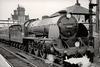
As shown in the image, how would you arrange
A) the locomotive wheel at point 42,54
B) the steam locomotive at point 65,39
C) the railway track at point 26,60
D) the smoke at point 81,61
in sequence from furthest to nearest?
the locomotive wheel at point 42,54 < the railway track at point 26,60 < the steam locomotive at point 65,39 < the smoke at point 81,61

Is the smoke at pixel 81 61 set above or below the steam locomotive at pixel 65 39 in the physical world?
below

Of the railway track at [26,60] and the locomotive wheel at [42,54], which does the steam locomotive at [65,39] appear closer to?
the locomotive wheel at [42,54]

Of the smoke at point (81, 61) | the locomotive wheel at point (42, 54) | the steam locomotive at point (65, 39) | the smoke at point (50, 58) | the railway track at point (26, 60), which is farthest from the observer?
the locomotive wheel at point (42, 54)

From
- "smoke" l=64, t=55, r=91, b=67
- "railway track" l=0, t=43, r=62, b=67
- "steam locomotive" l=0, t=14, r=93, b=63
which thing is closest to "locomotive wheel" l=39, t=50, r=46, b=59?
"steam locomotive" l=0, t=14, r=93, b=63

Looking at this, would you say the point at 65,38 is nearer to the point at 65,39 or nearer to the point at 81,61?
the point at 65,39

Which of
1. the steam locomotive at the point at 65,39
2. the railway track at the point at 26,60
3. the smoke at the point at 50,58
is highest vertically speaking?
the steam locomotive at the point at 65,39

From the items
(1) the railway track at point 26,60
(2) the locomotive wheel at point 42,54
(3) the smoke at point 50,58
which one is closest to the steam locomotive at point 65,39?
(2) the locomotive wheel at point 42,54

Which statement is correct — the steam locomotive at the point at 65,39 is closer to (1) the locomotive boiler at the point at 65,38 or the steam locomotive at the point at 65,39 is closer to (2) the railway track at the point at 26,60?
(1) the locomotive boiler at the point at 65,38

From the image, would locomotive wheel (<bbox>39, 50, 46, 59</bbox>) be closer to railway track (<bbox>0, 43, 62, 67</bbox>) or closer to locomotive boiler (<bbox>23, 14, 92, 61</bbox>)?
locomotive boiler (<bbox>23, 14, 92, 61</bbox>)

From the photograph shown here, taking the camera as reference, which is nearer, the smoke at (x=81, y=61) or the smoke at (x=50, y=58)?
the smoke at (x=81, y=61)

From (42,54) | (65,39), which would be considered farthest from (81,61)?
(42,54)

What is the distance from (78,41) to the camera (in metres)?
10.3

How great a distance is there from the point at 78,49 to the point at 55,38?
1.35 meters

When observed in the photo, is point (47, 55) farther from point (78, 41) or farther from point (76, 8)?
point (76, 8)
